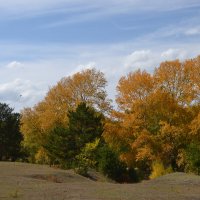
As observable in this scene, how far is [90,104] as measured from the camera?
58844 mm

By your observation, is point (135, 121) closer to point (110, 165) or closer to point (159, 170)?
point (159, 170)

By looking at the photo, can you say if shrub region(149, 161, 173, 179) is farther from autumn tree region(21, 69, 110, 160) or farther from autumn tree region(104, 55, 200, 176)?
autumn tree region(21, 69, 110, 160)

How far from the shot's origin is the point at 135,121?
52156 mm

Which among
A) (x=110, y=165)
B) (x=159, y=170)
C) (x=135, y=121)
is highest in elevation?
(x=135, y=121)

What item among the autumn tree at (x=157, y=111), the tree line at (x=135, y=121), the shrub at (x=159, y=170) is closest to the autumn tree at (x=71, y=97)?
the tree line at (x=135, y=121)

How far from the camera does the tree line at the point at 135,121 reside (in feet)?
153

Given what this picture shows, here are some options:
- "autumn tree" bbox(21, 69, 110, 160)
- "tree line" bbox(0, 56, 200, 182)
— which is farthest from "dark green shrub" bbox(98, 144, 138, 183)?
"autumn tree" bbox(21, 69, 110, 160)

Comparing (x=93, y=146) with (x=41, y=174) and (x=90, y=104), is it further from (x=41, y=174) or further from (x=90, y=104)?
(x=90, y=104)

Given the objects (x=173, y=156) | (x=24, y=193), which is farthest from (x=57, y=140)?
(x=24, y=193)

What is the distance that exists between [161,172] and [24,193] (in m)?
27.9

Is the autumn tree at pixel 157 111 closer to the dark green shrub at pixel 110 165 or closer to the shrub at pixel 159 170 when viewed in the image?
the shrub at pixel 159 170

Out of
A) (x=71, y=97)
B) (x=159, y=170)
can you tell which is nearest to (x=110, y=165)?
(x=159, y=170)

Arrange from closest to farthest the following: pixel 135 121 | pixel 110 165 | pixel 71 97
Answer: pixel 110 165
pixel 135 121
pixel 71 97

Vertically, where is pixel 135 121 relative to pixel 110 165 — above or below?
above
